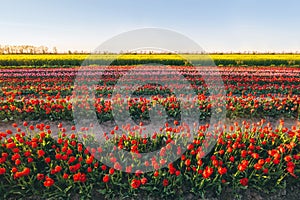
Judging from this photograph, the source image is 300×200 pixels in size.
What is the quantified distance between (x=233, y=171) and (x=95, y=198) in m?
2.12

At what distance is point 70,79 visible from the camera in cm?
1166

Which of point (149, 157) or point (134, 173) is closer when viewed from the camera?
point (134, 173)

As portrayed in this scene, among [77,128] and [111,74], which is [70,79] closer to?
[111,74]

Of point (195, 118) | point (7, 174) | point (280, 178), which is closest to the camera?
point (7, 174)

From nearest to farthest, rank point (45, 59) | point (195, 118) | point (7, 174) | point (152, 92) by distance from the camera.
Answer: point (7, 174)
point (195, 118)
point (152, 92)
point (45, 59)

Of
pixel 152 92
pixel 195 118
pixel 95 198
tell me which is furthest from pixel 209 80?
pixel 95 198

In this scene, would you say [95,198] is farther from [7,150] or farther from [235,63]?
[235,63]

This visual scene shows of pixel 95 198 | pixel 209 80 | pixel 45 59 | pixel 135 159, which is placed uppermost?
pixel 45 59

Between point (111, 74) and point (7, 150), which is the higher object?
point (111, 74)

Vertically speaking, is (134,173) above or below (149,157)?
below

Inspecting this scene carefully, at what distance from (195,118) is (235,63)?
19.2 metres

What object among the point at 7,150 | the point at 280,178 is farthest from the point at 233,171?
the point at 7,150

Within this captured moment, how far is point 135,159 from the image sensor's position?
11.0ft

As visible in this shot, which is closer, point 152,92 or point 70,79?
point 152,92
